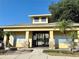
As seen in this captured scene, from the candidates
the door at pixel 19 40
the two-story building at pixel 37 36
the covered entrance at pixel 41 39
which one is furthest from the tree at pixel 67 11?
the door at pixel 19 40

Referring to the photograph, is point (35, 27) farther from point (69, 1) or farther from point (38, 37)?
point (69, 1)

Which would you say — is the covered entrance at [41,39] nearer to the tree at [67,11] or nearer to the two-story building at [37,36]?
the two-story building at [37,36]

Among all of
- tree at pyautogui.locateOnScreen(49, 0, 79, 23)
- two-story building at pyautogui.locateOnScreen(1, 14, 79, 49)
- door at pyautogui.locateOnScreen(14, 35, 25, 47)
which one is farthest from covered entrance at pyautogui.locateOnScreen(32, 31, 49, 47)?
tree at pyautogui.locateOnScreen(49, 0, 79, 23)

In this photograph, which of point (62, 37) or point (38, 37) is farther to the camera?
point (38, 37)

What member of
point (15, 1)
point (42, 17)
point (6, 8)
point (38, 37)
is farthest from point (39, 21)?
point (6, 8)

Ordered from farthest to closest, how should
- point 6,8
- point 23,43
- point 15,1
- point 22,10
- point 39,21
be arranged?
point 22,10 → point 6,8 → point 15,1 → point 39,21 → point 23,43

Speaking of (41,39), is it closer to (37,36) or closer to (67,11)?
(37,36)

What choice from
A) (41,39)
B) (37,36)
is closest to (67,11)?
(41,39)

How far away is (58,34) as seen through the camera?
22281mm

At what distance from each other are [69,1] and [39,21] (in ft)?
42.4

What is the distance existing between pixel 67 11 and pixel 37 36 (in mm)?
14426

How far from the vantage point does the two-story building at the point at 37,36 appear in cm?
2156

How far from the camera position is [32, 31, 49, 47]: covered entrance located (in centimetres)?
2402

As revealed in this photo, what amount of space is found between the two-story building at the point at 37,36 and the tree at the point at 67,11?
40.4 ft
